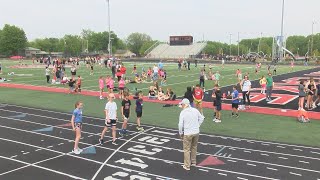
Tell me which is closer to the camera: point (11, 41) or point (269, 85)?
point (269, 85)

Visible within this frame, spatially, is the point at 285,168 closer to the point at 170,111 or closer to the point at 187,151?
the point at 187,151

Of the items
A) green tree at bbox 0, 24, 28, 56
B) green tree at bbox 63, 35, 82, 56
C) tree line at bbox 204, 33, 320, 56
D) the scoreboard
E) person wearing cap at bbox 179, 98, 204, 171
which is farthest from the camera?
tree line at bbox 204, 33, 320, 56

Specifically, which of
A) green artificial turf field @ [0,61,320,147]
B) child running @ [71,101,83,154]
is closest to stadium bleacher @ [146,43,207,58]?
green artificial turf field @ [0,61,320,147]

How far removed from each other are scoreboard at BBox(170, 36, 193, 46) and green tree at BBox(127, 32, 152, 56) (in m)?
37.6

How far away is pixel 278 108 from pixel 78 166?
1270 centimetres

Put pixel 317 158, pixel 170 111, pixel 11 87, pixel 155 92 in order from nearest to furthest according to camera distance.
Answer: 1. pixel 317 158
2. pixel 170 111
3. pixel 155 92
4. pixel 11 87

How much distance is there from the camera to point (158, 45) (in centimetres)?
14875

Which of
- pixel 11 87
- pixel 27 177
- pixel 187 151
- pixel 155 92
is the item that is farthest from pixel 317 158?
pixel 11 87

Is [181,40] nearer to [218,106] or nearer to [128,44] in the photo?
[128,44]

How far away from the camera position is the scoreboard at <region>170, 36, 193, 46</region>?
135250 millimetres

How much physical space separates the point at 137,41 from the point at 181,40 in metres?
43.9

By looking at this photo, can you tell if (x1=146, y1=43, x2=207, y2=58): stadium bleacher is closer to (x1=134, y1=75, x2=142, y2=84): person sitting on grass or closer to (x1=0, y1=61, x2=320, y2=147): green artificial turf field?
(x1=134, y1=75, x2=142, y2=84): person sitting on grass

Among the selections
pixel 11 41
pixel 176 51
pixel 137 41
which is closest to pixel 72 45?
pixel 11 41

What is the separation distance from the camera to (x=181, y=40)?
13612cm
